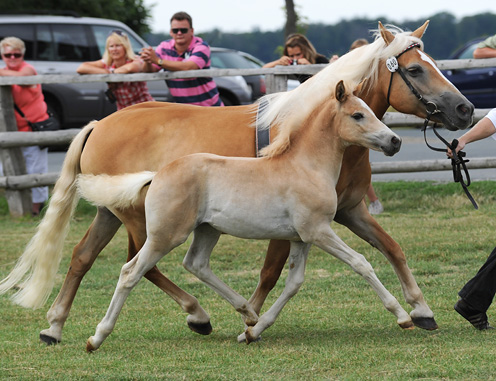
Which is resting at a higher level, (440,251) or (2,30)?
(2,30)

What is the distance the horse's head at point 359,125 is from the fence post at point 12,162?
21.7 ft

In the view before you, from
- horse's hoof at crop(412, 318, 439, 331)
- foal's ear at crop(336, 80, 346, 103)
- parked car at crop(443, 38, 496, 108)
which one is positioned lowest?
parked car at crop(443, 38, 496, 108)

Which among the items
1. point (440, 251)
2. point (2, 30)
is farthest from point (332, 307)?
point (2, 30)

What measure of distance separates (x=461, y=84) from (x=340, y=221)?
1406cm

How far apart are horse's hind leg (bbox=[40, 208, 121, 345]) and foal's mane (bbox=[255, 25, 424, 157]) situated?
4.40 ft

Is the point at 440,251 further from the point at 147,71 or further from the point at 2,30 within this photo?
the point at 2,30

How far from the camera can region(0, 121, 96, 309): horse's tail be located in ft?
20.7

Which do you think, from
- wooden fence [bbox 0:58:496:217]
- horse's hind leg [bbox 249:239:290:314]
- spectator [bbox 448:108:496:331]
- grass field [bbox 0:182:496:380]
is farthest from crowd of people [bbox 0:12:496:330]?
spectator [bbox 448:108:496:331]

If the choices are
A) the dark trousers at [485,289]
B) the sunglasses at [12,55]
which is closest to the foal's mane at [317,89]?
the dark trousers at [485,289]

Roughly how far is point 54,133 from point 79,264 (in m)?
4.97

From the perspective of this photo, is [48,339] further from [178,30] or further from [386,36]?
[178,30]

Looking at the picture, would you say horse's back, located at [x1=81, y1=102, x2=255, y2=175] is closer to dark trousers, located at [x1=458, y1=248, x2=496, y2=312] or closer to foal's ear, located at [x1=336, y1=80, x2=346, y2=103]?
foal's ear, located at [x1=336, y1=80, x2=346, y2=103]

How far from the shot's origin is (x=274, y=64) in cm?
1038

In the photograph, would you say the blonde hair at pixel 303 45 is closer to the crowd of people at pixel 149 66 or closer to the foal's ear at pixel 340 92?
the crowd of people at pixel 149 66
